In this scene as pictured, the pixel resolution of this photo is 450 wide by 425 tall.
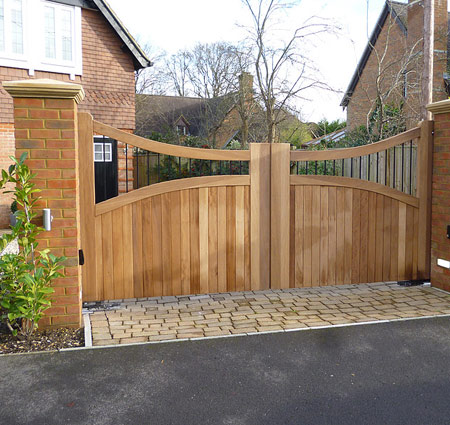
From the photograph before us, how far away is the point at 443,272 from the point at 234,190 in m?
2.66

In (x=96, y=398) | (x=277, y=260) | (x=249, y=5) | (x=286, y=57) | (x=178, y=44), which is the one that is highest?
(x=178, y=44)

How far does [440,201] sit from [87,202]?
4061mm

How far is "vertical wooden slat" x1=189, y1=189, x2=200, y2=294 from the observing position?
192 inches

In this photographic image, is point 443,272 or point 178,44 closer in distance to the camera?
point 443,272

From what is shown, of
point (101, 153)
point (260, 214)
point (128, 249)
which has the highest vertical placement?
point (101, 153)

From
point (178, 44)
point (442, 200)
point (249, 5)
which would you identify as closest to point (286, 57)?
point (249, 5)

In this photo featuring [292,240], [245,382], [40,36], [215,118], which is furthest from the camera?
[215,118]

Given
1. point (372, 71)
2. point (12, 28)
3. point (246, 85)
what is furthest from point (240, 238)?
point (372, 71)

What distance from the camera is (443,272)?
5289 mm

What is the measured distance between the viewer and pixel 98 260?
4617 mm

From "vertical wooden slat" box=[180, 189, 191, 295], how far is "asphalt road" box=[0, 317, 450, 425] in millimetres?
1324

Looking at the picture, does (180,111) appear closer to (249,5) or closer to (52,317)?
(249,5)

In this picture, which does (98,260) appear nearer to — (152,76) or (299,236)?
(299,236)

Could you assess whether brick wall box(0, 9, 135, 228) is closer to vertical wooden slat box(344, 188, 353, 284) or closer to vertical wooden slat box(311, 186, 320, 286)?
vertical wooden slat box(311, 186, 320, 286)
